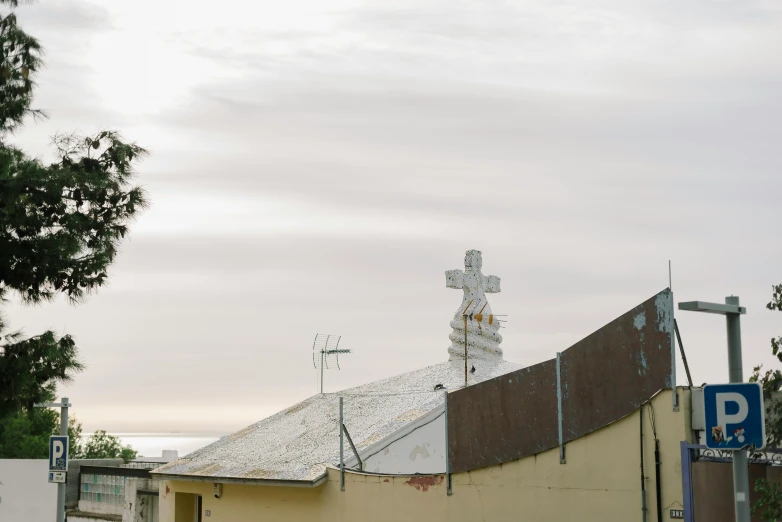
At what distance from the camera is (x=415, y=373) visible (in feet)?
80.1

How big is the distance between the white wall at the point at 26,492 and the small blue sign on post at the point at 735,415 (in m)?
28.4

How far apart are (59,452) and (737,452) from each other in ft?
56.0

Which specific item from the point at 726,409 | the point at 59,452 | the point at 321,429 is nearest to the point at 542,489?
the point at 726,409

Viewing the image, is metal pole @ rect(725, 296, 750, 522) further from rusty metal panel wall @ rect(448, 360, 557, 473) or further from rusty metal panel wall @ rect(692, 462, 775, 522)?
rusty metal panel wall @ rect(448, 360, 557, 473)

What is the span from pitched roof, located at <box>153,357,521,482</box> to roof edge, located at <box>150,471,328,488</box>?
54mm

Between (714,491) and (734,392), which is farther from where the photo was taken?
(714,491)

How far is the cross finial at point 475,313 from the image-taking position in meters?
22.7

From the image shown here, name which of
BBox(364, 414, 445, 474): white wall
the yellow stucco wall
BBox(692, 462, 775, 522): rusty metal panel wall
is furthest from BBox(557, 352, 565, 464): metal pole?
BBox(364, 414, 445, 474): white wall

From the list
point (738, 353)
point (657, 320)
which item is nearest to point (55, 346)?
point (657, 320)

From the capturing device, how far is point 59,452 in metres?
23.2

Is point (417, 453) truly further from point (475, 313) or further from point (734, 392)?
point (734, 392)


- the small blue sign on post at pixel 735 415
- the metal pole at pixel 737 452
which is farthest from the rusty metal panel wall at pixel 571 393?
the small blue sign on post at pixel 735 415

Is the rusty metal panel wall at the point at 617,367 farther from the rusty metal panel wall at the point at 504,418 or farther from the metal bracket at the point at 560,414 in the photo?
the rusty metal panel wall at the point at 504,418

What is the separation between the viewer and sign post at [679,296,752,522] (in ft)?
32.4
